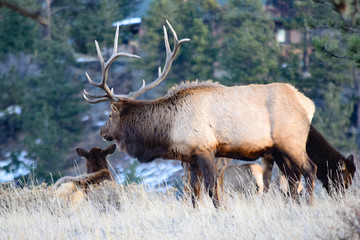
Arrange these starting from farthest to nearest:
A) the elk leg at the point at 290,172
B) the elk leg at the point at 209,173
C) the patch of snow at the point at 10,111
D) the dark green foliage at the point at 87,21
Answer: the dark green foliage at the point at 87,21
the patch of snow at the point at 10,111
the elk leg at the point at 290,172
the elk leg at the point at 209,173

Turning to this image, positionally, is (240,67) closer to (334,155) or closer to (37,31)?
(37,31)

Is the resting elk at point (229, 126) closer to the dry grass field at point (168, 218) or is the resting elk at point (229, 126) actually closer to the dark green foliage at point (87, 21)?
the dry grass field at point (168, 218)

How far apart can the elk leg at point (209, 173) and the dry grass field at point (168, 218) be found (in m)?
0.17

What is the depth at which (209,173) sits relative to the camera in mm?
7012

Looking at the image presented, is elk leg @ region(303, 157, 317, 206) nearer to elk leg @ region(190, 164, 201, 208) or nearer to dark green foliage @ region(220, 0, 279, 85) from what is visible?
elk leg @ region(190, 164, 201, 208)

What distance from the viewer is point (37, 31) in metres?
31.3

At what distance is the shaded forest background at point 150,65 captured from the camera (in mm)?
25625

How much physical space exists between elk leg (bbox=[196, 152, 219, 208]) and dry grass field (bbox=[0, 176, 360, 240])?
0.55 feet

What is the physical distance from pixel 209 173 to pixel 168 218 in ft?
2.63

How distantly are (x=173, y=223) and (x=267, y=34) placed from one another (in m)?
24.1

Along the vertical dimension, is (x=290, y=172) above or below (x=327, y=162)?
above

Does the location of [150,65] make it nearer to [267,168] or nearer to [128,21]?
[128,21]

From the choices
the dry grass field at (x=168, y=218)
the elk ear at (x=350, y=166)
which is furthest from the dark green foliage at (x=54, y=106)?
the elk ear at (x=350, y=166)

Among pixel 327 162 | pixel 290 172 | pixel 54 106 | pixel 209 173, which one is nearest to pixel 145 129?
pixel 209 173
